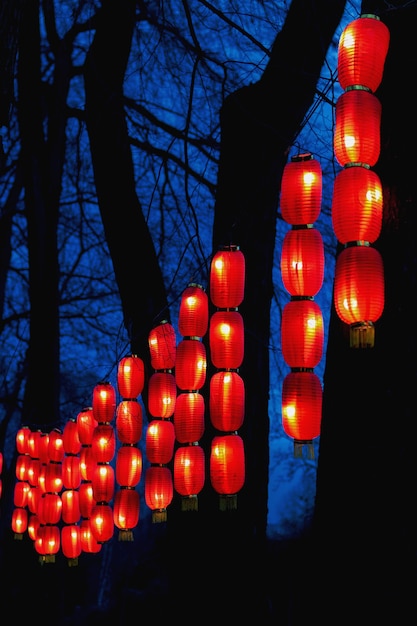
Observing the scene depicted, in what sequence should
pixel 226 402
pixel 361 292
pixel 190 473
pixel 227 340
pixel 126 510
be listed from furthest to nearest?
pixel 126 510, pixel 190 473, pixel 227 340, pixel 226 402, pixel 361 292

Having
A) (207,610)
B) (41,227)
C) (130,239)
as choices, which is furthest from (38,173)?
(207,610)

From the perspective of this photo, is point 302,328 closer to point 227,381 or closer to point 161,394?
point 227,381

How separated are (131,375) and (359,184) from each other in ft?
14.6

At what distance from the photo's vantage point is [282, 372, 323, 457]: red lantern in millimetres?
5672

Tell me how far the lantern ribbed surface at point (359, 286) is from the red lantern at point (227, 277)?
2.42m

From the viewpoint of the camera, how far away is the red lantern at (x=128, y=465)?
9117mm

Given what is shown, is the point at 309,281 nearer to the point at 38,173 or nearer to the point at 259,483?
the point at 259,483

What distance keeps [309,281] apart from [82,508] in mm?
6545

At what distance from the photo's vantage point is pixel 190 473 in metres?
7.58

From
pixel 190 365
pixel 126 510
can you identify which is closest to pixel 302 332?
pixel 190 365

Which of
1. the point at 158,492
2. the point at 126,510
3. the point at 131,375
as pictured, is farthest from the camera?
the point at 126,510

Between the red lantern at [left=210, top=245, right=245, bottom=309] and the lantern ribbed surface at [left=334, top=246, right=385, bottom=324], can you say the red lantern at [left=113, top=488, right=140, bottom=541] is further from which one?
the lantern ribbed surface at [left=334, top=246, right=385, bottom=324]

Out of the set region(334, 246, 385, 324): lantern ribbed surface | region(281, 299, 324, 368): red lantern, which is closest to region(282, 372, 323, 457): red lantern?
region(281, 299, 324, 368): red lantern

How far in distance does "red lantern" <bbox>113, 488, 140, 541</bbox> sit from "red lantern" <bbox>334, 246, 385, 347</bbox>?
192 inches
